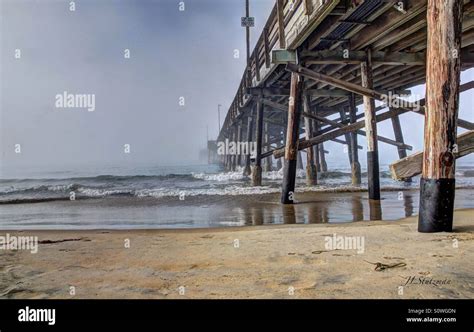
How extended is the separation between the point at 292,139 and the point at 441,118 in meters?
4.51

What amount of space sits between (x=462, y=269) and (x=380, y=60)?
21.5 feet

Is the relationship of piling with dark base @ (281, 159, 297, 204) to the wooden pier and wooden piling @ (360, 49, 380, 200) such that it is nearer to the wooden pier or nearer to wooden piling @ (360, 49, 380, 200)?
the wooden pier

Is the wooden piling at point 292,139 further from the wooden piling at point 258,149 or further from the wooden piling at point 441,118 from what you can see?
the wooden piling at point 441,118

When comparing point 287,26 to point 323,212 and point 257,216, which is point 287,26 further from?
point 257,216

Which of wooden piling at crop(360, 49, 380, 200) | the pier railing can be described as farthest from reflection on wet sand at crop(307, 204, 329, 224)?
the pier railing

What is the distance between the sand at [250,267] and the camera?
216 cm

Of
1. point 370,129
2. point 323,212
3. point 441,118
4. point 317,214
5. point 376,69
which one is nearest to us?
point 441,118

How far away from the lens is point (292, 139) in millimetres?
7996

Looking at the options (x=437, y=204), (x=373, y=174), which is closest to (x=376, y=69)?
(x=373, y=174)

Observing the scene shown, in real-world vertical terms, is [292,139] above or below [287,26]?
below

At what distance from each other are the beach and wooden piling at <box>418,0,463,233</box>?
0.27 m

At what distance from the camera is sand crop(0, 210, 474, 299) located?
216 cm

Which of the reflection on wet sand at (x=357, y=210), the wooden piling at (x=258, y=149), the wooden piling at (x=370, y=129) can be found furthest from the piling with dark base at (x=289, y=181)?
the wooden piling at (x=258, y=149)

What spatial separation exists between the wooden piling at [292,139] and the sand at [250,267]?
161 inches
